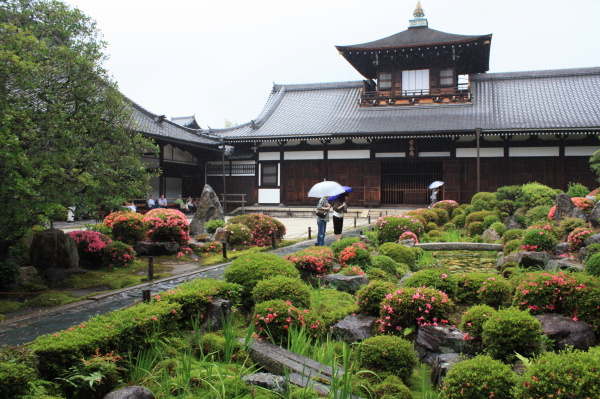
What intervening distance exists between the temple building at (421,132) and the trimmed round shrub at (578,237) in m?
12.9

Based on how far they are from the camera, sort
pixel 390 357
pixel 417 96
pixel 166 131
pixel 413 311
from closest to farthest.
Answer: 1. pixel 390 357
2. pixel 413 311
3. pixel 166 131
4. pixel 417 96

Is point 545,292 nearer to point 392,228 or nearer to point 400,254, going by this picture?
point 400,254

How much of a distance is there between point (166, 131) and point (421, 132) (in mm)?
13281

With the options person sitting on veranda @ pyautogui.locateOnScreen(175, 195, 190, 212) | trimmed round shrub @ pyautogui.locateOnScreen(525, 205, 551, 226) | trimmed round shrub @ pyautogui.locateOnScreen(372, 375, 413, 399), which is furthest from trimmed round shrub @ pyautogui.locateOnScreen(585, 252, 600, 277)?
person sitting on veranda @ pyautogui.locateOnScreen(175, 195, 190, 212)

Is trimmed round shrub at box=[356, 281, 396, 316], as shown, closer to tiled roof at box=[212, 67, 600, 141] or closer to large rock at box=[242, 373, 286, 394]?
large rock at box=[242, 373, 286, 394]

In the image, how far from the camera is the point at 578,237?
8.40 m

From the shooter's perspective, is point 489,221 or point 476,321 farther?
point 489,221

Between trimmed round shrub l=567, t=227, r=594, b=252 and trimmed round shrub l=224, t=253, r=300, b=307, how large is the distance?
574cm

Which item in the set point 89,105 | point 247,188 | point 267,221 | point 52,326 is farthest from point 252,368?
point 247,188

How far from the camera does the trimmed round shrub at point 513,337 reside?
4.09m

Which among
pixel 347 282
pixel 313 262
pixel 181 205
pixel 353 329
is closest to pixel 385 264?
pixel 347 282

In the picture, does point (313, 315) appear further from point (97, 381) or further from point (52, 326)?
point (52, 326)

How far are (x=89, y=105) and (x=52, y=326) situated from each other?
353 cm

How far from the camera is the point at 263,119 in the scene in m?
27.6
